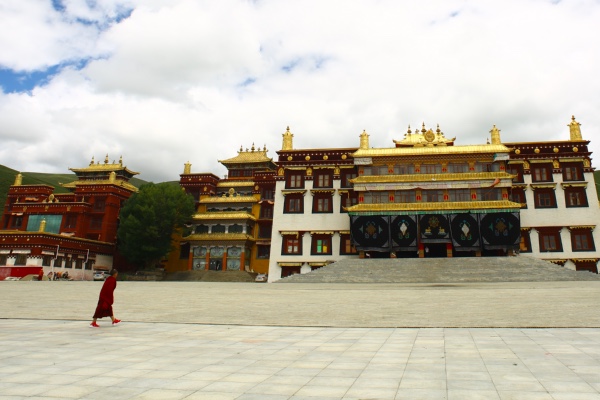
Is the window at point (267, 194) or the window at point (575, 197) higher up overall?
the window at point (267, 194)

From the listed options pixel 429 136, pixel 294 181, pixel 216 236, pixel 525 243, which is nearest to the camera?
pixel 525 243

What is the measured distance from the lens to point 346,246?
4716 cm

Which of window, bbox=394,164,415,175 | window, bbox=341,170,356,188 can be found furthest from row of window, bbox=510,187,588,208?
window, bbox=341,170,356,188

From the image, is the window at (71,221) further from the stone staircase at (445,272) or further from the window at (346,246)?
the window at (346,246)

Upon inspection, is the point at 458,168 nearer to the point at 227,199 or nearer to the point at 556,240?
the point at 556,240

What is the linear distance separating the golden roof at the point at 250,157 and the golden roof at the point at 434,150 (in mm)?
17571

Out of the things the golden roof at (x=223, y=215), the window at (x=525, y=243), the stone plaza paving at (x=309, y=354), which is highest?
the golden roof at (x=223, y=215)

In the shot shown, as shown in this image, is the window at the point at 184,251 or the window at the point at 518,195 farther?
the window at the point at 184,251

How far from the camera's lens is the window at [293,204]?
49.6 metres

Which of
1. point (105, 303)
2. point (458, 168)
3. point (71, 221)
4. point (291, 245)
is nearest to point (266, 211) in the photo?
point (291, 245)

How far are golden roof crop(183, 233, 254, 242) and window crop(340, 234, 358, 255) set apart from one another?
1172 centimetres

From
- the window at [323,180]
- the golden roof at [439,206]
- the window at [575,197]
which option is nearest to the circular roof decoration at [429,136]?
the golden roof at [439,206]

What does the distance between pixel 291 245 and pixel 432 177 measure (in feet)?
56.7

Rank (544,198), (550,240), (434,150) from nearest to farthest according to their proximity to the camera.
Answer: (550,240) → (544,198) → (434,150)
